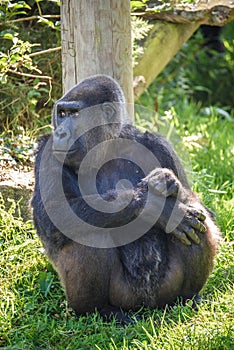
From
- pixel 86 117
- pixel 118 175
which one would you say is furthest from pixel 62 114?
pixel 118 175

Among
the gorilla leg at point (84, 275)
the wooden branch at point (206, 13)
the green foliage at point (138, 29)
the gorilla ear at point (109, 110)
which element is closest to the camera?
the gorilla leg at point (84, 275)

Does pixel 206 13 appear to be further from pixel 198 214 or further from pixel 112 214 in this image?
pixel 112 214

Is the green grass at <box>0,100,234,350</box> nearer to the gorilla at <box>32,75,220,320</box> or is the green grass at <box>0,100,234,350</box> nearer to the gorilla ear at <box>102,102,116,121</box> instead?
the gorilla at <box>32,75,220,320</box>

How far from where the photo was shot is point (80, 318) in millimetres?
3697

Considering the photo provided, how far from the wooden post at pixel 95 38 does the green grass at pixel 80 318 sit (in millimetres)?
1034

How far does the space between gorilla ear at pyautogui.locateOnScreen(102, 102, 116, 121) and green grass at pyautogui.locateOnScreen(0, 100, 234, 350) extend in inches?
39.5

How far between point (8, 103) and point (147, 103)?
1954 millimetres

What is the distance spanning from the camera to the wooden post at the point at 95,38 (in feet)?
13.5

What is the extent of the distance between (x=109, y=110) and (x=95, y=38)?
0.53 m

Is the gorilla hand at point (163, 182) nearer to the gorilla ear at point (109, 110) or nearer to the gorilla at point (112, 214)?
the gorilla at point (112, 214)

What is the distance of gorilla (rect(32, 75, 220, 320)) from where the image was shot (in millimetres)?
3637

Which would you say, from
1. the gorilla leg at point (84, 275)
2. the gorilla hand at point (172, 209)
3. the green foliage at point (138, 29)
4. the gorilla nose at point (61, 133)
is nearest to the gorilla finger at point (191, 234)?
the gorilla hand at point (172, 209)

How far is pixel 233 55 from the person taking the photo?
28.6ft

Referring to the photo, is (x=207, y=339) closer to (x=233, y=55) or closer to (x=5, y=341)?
(x=5, y=341)
